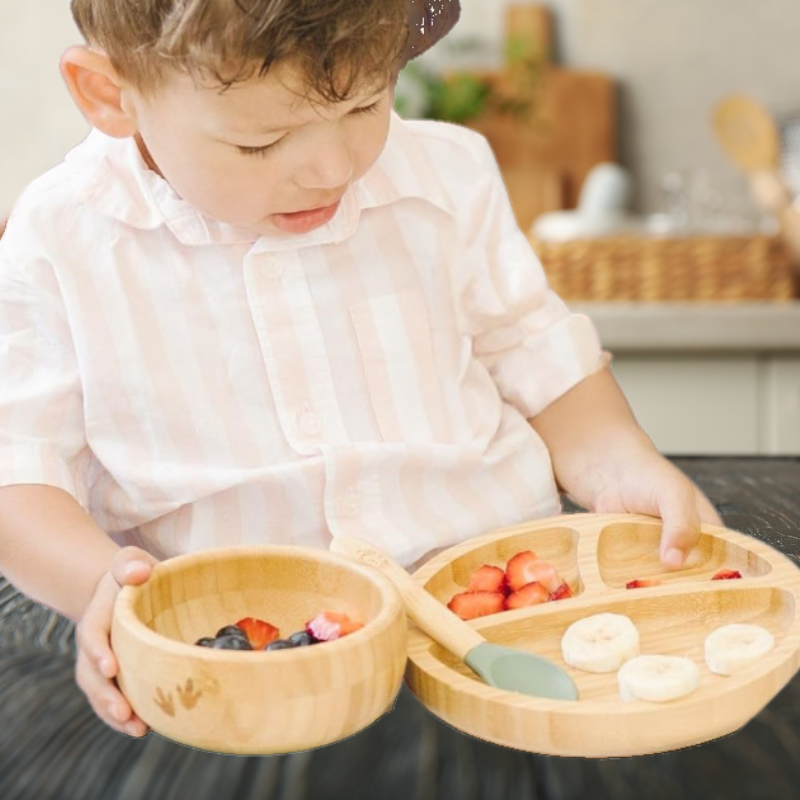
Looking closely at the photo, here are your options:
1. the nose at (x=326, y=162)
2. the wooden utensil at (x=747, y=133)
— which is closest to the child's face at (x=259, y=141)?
the nose at (x=326, y=162)

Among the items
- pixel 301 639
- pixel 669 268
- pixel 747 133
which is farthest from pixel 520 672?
pixel 747 133

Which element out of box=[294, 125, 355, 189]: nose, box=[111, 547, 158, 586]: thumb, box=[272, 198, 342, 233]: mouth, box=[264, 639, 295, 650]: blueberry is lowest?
box=[264, 639, 295, 650]: blueberry

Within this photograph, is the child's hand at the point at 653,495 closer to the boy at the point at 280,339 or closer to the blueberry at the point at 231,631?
the boy at the point at 280,339

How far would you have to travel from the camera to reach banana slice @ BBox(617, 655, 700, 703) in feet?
1.88

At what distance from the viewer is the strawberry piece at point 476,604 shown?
71cm

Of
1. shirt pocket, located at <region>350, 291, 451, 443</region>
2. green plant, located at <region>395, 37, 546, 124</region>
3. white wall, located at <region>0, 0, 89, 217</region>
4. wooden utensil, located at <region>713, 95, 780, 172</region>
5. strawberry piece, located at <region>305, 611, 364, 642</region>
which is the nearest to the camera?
strawberry piece, located at <region>305, 611, 364, 642</region>

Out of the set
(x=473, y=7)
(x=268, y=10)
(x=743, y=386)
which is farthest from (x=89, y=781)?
(x=473, y=7)

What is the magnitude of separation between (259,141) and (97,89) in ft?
0.47

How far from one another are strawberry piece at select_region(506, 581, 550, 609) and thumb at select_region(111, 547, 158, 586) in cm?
22

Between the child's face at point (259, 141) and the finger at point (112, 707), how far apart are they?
0.31 m

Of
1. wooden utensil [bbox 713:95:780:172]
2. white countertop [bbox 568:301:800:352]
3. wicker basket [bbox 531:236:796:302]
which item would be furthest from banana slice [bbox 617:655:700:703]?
wooden utensil [bbox 713:95:780:172]

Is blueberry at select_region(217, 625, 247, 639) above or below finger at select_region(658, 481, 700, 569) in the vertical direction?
above

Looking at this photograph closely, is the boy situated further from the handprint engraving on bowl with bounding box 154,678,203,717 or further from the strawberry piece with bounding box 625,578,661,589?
the handprint engraving on bowl with bounding box 154,678,203,717

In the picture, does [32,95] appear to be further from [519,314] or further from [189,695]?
[189,695]
